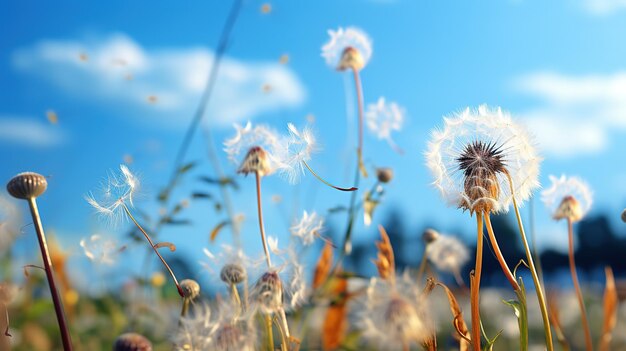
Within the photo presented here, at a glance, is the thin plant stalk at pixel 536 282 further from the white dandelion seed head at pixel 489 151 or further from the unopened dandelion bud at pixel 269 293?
the unopened dandelion bud at pixel 269 293

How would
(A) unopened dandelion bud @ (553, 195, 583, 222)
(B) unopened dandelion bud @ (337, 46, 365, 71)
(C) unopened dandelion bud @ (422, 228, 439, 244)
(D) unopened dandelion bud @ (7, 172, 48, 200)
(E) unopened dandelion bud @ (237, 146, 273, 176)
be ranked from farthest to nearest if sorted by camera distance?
(B) unopened dandelion bud @ (337, 46, 365, 71), (C) unopened dandelion bud @ (422, 228, 439, 244), (A) unopened dandelion bud @ (553, 195, 583, 222), (E) unopened dandelion bud @ (237, 146, 273, 176), (D) unopened dandelion bud @ (7, 172, 48, 200)

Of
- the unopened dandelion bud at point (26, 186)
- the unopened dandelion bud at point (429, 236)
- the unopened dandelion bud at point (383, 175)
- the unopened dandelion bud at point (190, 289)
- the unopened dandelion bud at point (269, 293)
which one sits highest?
the unopened dandelion bud at point (383, 175)

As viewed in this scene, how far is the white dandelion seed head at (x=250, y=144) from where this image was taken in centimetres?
170

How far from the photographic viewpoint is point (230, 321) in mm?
1548

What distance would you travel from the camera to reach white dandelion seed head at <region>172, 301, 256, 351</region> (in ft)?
5.04

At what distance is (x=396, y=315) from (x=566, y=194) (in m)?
1.04

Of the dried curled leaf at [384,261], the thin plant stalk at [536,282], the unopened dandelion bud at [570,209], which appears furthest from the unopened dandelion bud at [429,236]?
the thin plant stalk at [536,282]

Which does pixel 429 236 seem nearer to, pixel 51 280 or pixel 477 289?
pixel 477 289

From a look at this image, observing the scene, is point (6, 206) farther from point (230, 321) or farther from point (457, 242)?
point (457, 242)

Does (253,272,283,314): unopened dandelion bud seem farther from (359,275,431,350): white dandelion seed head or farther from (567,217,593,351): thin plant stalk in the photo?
(567,217,593,351): thin plant stalk

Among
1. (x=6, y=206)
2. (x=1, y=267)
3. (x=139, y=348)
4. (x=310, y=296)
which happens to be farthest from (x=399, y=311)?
(x=1, y=267)

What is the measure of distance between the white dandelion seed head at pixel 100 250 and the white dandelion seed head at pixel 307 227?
19.6 inches

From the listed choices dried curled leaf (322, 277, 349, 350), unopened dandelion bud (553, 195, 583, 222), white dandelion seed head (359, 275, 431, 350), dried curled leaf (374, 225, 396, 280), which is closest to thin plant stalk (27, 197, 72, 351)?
white dandelion seed head (359, 275, 431, 350)

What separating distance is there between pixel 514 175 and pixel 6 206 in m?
1.18
